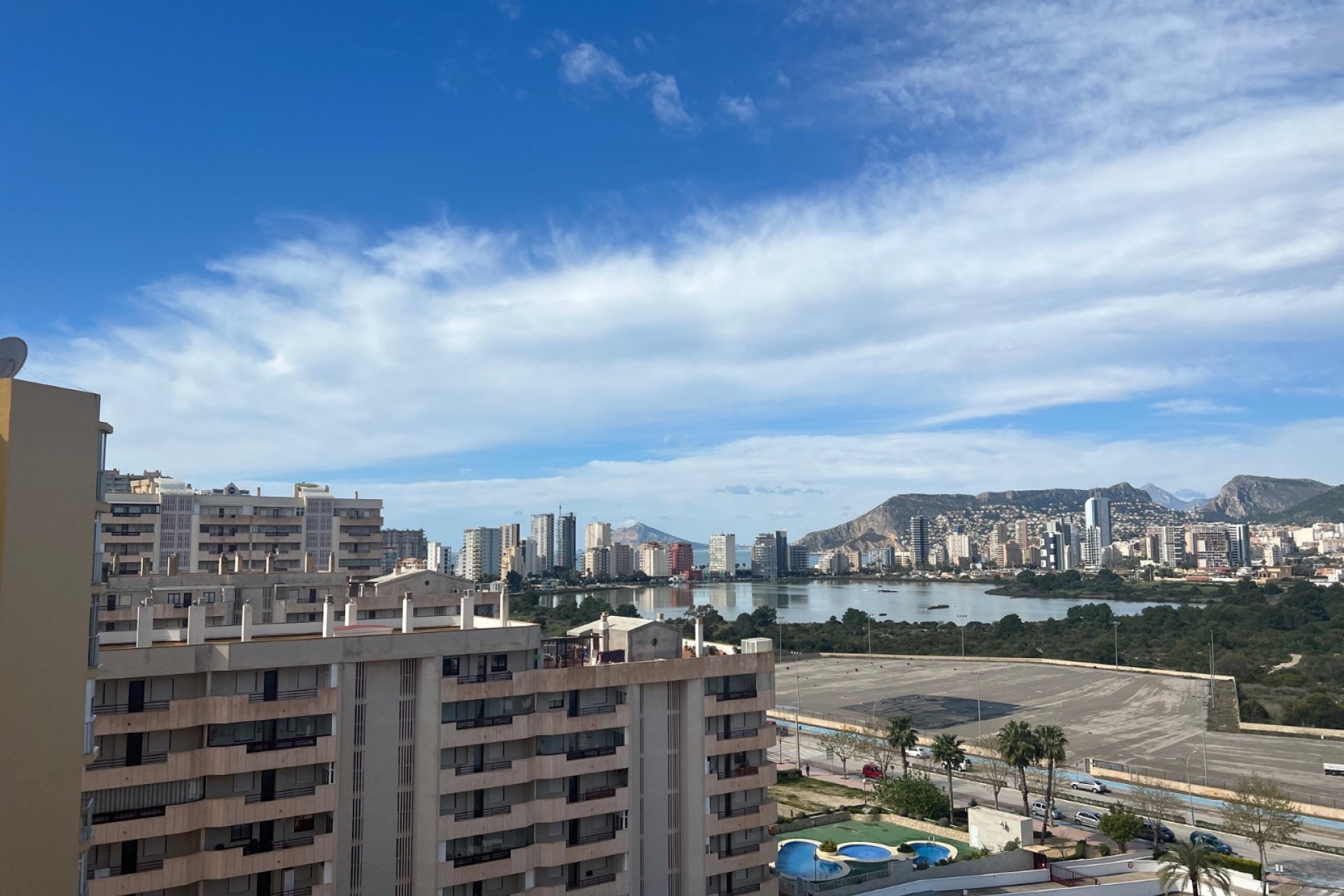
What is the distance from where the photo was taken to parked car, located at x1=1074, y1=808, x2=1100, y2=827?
42562 mm

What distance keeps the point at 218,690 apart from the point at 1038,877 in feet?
99.6

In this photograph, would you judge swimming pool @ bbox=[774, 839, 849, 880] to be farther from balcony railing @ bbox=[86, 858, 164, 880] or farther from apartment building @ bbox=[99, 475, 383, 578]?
apartment building @ bbox=[99, 475, 383, 578]

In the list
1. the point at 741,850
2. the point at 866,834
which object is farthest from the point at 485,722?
the point at 866,834

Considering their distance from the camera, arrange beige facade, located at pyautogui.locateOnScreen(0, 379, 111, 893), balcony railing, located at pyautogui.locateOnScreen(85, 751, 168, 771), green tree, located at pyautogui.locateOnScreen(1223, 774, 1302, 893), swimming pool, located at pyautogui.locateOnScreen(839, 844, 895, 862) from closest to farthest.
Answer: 1. beige facade, located at pyautogui.locateOnScreen(0, 379, 111, 893)
2. balcony railing, located at pyautogui.locateOnScreen(85, 751, 168, 771)
3. swimming pool, located at pyautogui.locateOnScreen(839, 844, 895, 862)
4. green tree, located at pyautogui.locateOnScreen(1223, 774, 1302, 893)

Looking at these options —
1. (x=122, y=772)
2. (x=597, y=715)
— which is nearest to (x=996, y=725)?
(x=597, y=715)

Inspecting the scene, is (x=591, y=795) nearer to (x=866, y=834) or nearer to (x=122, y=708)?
(x=122, y=708)

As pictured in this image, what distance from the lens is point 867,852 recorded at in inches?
1377

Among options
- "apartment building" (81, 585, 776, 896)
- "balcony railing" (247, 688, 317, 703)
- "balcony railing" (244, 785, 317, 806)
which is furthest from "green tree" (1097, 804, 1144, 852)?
"balcony railing" (247, 688, 317, 703)

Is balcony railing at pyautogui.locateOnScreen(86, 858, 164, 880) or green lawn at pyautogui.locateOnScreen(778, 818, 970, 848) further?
green lawn at pyautogui.locateOnScreen(778, 818, 970, 848)

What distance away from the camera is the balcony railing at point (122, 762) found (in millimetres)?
18031

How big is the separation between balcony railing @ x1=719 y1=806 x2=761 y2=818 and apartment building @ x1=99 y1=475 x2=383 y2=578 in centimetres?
3633

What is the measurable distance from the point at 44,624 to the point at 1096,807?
1898 inches

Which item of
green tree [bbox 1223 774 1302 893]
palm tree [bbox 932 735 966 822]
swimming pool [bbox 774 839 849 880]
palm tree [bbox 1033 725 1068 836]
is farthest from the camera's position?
palm tree [bbox 932 735 966 822]

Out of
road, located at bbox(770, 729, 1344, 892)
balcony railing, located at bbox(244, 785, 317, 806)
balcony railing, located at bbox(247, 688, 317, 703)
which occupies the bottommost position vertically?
road, located at bbox(770, 729, 1344, 892)
